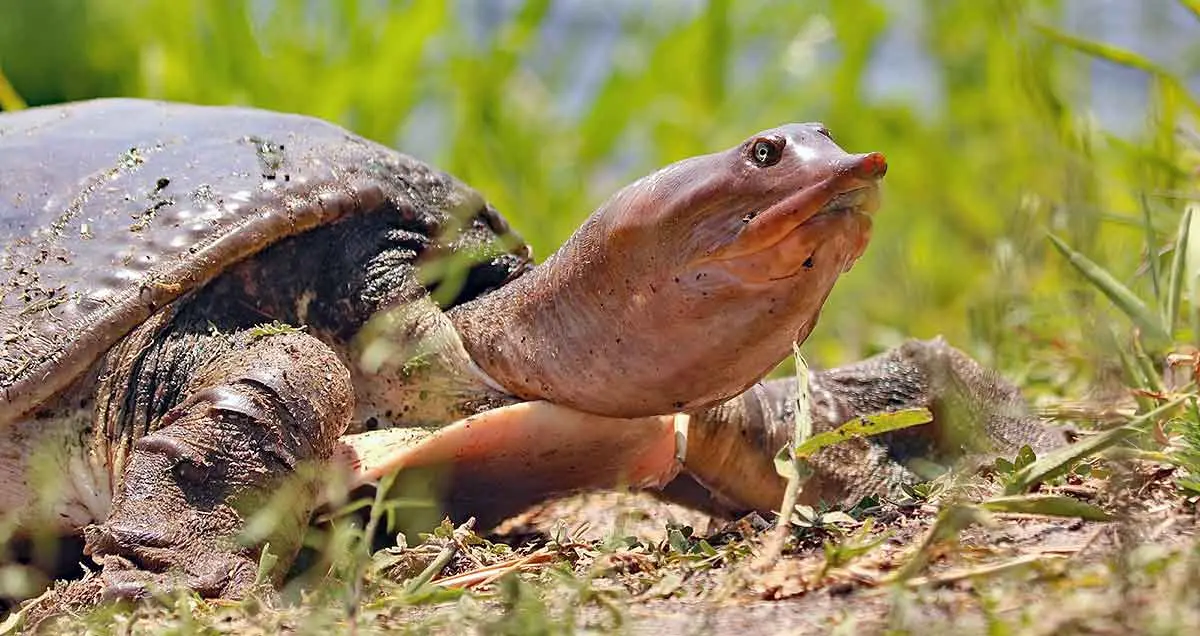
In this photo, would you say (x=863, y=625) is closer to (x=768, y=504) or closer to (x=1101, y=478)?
(x=1101, y=478)

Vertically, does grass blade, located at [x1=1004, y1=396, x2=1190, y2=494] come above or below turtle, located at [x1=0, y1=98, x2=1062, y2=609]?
below

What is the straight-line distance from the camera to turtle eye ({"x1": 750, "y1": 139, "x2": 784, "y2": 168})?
5.12ft

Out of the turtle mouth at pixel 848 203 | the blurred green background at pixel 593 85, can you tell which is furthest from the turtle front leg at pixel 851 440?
the blurred green background at pixel 593 85

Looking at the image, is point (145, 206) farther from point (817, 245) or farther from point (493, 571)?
point (817, 245)

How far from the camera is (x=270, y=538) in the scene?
5.38 ft

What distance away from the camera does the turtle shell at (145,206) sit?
178 centimetres

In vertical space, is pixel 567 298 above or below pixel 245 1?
below

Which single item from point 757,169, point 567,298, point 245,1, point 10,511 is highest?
point 245,1

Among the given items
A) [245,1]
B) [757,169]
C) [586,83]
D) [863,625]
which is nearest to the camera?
[863,625]

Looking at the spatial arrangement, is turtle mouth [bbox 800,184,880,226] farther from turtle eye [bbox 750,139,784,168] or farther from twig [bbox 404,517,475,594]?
twig [bbox 404,517,475,594]

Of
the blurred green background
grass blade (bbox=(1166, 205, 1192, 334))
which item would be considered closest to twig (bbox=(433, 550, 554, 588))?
grass blade (bbox=(1166, 205, 1192, 334))

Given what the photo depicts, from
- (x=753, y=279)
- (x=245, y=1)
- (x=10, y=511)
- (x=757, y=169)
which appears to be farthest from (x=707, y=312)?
(x=245, y=1)

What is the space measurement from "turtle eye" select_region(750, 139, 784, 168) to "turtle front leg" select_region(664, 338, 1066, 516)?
608 mm

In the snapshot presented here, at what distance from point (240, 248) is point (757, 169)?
2.47 feet
